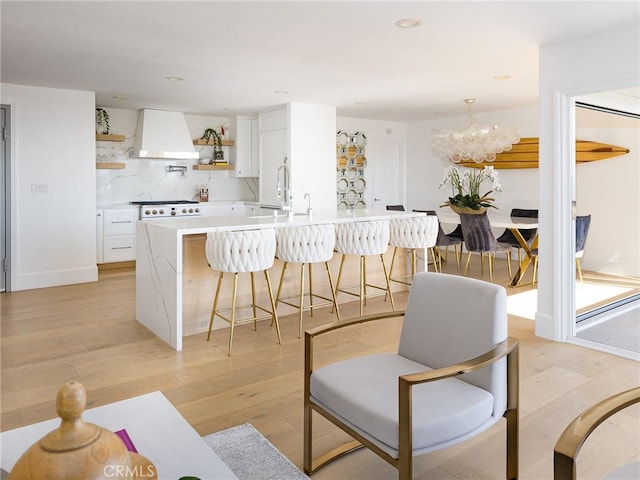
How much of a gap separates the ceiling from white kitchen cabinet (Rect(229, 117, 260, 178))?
1.56m

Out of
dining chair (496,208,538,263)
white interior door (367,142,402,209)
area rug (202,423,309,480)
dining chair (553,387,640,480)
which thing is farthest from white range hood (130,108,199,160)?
dining chair (553,387,640,480)

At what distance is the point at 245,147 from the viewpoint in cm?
802

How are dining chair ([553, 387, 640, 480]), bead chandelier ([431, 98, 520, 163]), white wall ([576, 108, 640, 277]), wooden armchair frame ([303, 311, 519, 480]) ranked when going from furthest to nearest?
1. bead chandelier ([431, 98, 520, 163])
2. white wall ([576, 108, 640, 277])
3. wooden armchair frame ([303, 311, 519, 480])
4. dining chair ([553, 387, 640, 480])

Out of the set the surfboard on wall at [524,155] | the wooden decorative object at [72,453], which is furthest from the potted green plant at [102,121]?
the wooden decorative object at [72,453]

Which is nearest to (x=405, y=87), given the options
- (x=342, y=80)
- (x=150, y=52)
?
(x=342, y=80)

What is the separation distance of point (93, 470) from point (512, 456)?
1.63 meters

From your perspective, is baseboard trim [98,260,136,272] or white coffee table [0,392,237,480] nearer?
white coffee table [0,392,237,480]

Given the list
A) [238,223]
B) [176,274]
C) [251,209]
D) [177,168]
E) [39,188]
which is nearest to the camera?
[176,274]

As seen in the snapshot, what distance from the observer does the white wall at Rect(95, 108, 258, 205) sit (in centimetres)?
721

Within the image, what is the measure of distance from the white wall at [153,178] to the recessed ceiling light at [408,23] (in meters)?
5.14

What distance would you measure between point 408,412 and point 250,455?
0.94 meters

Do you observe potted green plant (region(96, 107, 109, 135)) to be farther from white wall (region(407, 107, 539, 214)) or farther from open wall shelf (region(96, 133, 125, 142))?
white wall (region(407, 107, 539, 214))

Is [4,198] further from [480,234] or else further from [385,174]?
[385,174]

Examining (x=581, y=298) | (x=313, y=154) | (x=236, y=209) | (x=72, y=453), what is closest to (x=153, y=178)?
(x=236, y=209)
